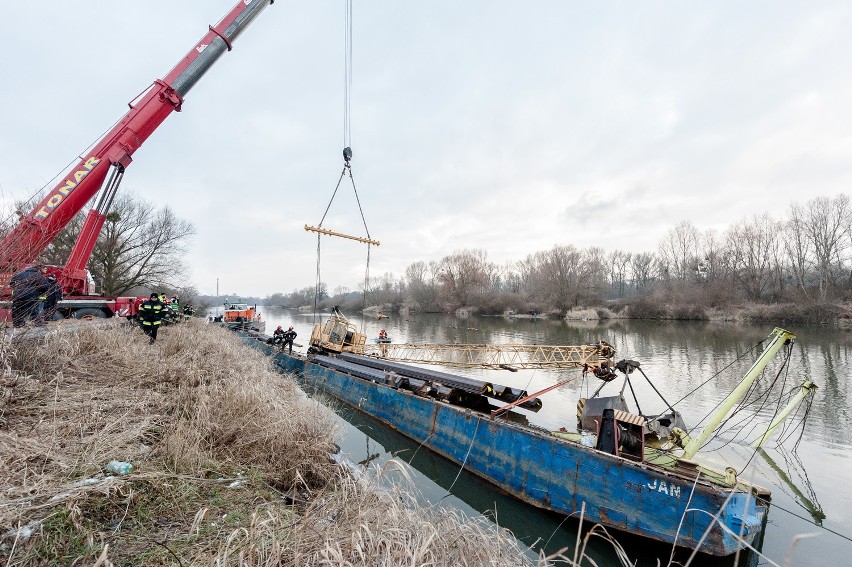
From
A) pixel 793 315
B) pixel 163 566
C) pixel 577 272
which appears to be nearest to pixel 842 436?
pixel 163 566

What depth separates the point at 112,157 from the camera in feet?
37.4

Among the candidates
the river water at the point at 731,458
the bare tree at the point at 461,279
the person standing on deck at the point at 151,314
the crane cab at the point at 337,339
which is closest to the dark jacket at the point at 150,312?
the person standing on deck at the point at 151,314

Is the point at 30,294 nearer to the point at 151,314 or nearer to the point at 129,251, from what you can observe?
the point at 151,314

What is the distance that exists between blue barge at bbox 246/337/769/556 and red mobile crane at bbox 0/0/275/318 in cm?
1147

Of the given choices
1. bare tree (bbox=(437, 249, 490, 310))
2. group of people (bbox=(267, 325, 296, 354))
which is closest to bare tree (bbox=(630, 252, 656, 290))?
bare tree (bbox=(437, 249, 490, 310))

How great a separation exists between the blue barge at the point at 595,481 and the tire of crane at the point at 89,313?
12.0 meters

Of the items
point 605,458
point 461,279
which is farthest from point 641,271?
point 605,458

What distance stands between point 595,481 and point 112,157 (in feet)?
49.9

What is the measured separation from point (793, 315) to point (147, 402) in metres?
51.8

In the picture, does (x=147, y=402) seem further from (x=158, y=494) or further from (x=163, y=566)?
(x=163, y=566)

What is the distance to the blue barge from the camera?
16.8ft

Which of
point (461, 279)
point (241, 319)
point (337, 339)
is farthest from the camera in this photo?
point (461, 279)

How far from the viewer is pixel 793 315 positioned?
37.2m

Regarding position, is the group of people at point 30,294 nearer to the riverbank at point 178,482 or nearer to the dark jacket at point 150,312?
the riverbank at point 178,482
